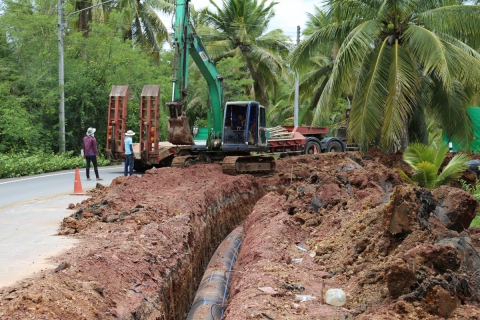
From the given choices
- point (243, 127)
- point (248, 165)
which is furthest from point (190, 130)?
point (248, 165)

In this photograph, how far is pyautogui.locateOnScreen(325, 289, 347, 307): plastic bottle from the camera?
6367mm

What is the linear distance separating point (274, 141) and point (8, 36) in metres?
15.2

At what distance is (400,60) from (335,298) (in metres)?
13.3

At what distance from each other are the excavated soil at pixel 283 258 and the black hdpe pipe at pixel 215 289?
0.79ft

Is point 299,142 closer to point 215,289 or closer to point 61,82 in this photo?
point 61,82

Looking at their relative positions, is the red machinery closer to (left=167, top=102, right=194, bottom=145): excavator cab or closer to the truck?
the truck

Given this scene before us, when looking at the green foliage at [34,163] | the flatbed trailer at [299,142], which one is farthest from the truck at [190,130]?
the flatbed trailer at [299,142]

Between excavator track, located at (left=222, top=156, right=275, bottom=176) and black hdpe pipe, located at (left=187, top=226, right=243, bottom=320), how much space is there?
7.23 m

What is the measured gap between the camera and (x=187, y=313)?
29.8 feet

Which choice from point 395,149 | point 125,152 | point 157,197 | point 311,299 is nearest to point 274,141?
point 395,149

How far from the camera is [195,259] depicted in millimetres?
10500

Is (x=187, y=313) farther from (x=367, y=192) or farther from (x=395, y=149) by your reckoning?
(x=395, y=149)

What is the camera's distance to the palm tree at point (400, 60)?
57.3 feet

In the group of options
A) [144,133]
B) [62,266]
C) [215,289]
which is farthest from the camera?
[144,133]
